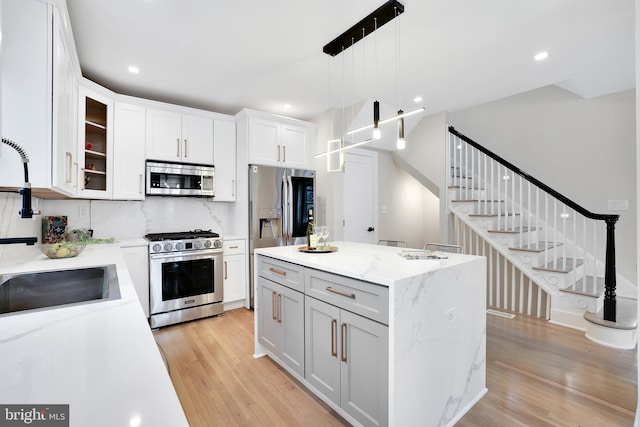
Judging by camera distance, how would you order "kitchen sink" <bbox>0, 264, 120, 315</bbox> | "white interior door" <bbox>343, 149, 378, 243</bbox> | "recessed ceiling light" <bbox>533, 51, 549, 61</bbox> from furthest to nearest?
"white interior door" <bbox>343, 149, 378, 243</bbox>, "recessed ceiling light" <bbox>533, 51, 549, 61</bbox>, "kitchen sink" <bbox>0, 264, 120, 315</bbox>

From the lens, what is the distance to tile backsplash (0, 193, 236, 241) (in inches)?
125

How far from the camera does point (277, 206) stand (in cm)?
382

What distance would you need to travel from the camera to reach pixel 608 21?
7.36 feet

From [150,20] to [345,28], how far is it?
140cm

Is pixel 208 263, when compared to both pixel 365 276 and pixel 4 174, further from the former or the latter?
pixel 365 276

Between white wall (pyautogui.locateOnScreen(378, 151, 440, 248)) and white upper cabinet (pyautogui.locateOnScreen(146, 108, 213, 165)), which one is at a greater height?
white upper cabinet (pyautogui.locateOnScreen(146, 108, 213, 165))

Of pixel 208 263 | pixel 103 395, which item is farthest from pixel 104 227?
pixel 103 395

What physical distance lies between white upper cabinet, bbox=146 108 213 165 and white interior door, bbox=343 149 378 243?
76.6 inches

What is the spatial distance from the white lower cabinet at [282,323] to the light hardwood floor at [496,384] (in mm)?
163

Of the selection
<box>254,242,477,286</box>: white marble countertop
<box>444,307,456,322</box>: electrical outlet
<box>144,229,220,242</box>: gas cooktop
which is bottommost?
<box>444,307,456,322</box>: electrical outlet

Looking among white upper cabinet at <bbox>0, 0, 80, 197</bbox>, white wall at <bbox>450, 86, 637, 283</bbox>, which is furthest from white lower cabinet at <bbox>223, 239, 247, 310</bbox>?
white wall at <bbox>450, 86, 637, 283</bbox>

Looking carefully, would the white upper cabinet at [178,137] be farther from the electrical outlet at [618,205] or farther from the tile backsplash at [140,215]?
the electrical outlet at [618,205]

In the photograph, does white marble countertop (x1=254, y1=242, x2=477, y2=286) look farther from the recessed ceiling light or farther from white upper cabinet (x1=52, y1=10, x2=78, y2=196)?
the recessed ceiling light

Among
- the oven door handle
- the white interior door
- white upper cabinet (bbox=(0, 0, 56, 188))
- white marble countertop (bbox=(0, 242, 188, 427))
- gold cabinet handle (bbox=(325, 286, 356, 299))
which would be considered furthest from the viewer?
the white interior door
